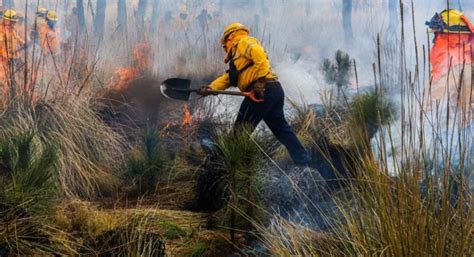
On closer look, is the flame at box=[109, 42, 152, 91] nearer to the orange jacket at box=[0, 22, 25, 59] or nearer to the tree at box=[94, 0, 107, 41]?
the tree at box=[94, 0, 107, 41]

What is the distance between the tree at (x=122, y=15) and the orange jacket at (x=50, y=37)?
90 cm

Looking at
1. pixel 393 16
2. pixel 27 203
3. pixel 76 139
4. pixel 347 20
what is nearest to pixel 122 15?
pixel 76 139

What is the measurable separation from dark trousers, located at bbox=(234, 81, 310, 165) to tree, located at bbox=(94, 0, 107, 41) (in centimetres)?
317

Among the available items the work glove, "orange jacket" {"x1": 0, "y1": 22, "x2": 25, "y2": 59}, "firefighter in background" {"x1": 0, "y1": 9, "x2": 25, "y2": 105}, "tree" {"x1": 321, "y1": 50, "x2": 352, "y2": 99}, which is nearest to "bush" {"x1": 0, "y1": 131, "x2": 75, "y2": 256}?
the work glove

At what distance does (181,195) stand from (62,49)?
3034 millimetres

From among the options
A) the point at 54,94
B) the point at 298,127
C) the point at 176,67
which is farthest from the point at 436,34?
the point at 54,94

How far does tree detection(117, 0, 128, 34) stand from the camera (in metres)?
8.60

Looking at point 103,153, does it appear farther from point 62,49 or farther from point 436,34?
point 436,34

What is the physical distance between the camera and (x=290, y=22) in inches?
358

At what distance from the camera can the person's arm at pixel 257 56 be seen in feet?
18.9

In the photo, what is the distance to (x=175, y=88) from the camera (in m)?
6.12

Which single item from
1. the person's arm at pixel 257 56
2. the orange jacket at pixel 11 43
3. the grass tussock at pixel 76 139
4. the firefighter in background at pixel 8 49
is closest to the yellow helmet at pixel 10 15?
the firefighter in background at pixel 8 49

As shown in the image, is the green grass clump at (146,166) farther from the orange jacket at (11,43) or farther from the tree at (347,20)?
the tree at (347,20)

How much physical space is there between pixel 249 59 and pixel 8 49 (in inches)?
113
